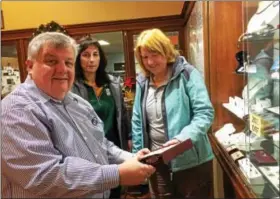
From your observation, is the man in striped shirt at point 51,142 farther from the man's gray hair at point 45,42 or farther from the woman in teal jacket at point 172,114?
the woman in teal jacket at point 172,114

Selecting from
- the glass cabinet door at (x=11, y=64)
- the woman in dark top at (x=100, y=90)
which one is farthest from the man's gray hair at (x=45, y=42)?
the glass cabinet door at (x=11, y=64)

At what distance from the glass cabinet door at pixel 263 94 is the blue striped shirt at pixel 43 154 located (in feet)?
1.51

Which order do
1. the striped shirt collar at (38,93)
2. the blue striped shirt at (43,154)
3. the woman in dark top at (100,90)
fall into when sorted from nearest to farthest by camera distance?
the blue striped shirt at (43,154) → the striped shirt collar at (38,93) → the woman in dark top at (100,90)

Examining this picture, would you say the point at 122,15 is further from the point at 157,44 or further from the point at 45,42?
the point at 45,42

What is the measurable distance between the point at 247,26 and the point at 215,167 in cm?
107

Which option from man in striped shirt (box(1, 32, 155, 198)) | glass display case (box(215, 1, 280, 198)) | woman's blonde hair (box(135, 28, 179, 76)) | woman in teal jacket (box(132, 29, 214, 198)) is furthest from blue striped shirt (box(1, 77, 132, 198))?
woman's blonde hair (box(135, 28, 179, 76))

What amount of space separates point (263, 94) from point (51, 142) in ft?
2.28

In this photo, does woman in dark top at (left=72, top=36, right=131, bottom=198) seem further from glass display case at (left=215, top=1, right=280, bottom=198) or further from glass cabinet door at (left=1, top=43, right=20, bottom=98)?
glass cabinet door at (left=1, top=43, right=20, bottom=98)

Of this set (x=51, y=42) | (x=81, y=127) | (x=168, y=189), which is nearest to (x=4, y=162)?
(x=81, y=127)

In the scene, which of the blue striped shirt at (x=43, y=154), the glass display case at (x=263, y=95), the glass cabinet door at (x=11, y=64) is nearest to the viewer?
the glass display case at (x=263, y=95)

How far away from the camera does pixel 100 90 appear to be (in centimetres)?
182

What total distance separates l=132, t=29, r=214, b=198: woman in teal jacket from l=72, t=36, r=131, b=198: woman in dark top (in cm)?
15

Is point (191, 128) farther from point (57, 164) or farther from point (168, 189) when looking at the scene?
point (57, 164)

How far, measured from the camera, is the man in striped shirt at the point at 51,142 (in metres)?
0.92
